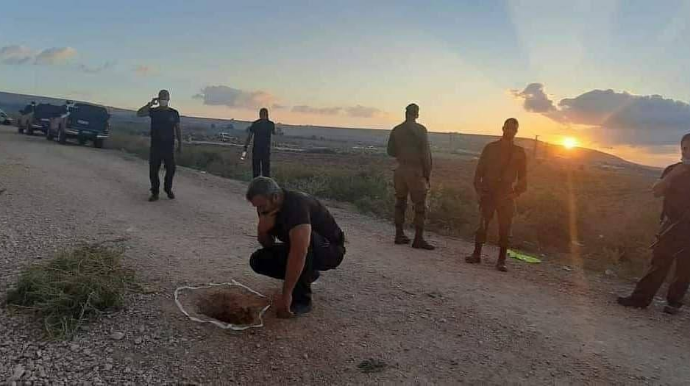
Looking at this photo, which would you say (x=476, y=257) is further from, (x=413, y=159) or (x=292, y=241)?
(x=292, y=241)

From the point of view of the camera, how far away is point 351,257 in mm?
7164

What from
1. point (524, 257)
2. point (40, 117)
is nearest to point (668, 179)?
point (524, 257)

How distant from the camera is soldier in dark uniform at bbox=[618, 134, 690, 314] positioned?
5676mm

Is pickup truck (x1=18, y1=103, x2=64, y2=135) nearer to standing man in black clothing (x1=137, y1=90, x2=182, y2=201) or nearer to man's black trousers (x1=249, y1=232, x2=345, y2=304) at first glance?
standing man in black clothing (x1=137, y1=90, x2=182, y2=201)

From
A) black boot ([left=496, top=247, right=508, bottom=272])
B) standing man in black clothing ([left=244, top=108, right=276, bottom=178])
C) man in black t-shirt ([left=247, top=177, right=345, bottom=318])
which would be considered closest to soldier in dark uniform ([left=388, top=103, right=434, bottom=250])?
black boot ([left=496, top=247, right=508, bottom=272])

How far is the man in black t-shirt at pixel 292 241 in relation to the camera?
14.3 feet

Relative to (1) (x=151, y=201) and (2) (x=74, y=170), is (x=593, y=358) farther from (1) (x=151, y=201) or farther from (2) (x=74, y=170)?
(2) (x=74, y=170)

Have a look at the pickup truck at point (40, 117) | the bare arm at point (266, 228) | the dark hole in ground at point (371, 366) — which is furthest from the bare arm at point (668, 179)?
the pickup truck at point (40, 117)

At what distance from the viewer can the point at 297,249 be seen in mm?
4348

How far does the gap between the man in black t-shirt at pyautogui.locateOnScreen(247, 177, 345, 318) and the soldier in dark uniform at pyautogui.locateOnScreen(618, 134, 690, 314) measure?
3340 mm

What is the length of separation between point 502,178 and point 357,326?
10.5 feet

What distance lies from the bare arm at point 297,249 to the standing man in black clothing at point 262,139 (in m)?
7.35

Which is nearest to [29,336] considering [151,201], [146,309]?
[146,309]

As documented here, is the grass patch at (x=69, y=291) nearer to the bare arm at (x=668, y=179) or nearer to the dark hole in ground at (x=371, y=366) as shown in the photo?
the dark hole in ground at (x=371, y=366)
